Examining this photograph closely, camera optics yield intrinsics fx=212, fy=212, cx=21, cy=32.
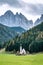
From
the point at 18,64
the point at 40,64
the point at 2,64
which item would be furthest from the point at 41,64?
the point at 2,64

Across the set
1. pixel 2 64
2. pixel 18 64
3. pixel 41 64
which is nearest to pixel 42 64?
pixel 41 64

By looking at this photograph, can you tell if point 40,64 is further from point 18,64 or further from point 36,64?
point 18,64

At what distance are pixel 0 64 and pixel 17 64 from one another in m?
4.41

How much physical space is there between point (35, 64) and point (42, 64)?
5.89 feet

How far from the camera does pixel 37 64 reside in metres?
53.9

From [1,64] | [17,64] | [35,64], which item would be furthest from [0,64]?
[35,64]

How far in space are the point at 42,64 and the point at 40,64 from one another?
53cm

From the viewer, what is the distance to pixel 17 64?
5269 centimetres

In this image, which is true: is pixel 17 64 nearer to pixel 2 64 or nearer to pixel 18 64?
pixel 18 64

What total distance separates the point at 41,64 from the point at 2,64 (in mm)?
10143

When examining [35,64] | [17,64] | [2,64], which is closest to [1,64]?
[2,64]

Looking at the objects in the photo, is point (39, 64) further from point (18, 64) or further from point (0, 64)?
point (0, 64)

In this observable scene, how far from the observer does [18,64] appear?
5266cm

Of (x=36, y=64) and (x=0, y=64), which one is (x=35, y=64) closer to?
(x=36, y=64)
